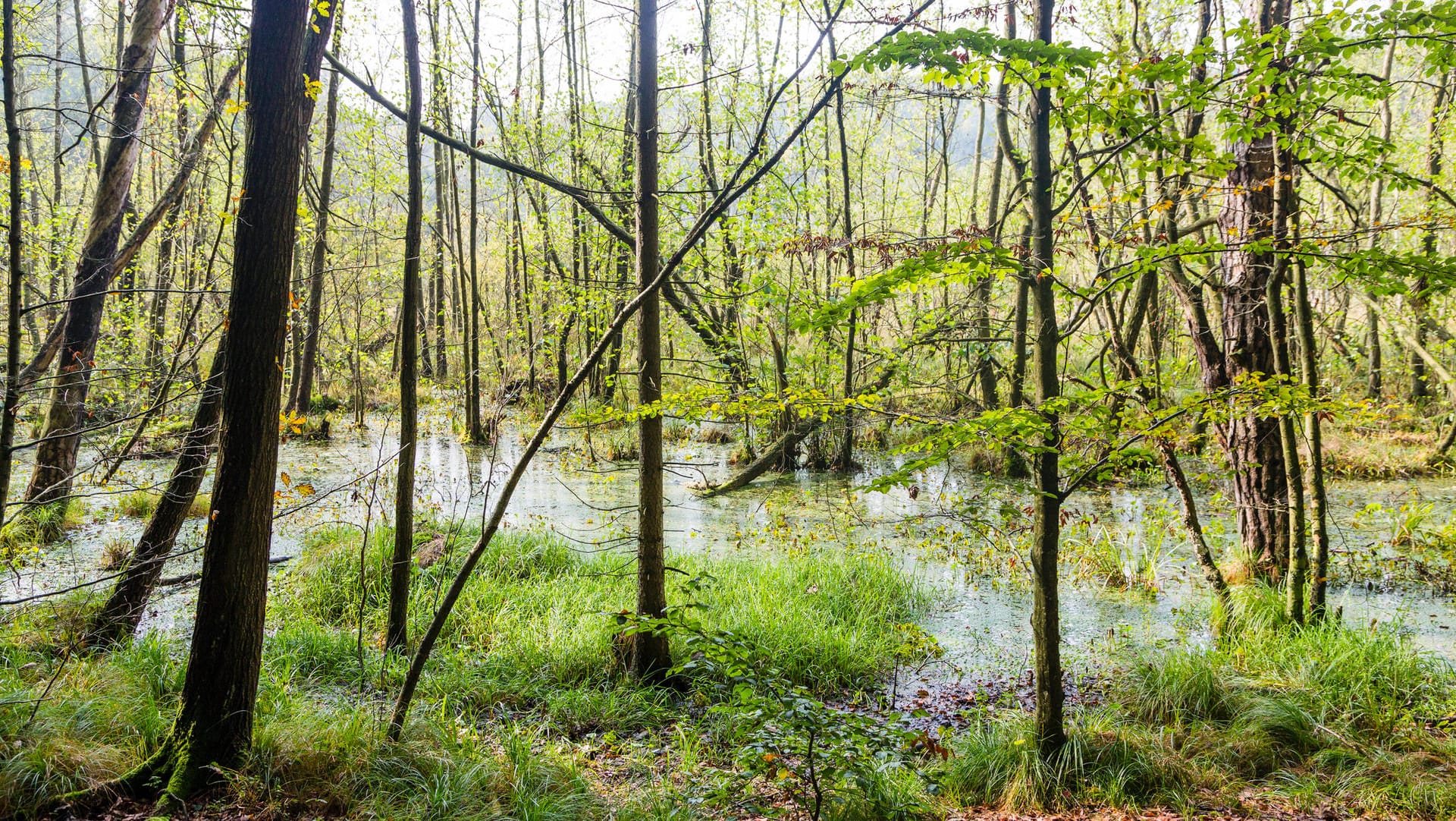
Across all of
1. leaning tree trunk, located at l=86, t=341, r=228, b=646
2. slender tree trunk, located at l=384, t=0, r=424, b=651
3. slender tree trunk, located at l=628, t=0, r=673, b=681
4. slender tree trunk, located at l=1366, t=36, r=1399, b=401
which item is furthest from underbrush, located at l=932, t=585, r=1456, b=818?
slender tree trunk, located at l=1366, t=36, r=1399, b=401

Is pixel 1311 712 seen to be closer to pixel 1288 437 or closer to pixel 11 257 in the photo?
pixel 1288 437

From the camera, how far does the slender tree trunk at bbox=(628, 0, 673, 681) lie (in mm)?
4293

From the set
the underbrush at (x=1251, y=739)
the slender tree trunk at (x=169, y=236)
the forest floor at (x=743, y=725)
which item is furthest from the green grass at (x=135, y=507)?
the underbrush at (x=1251, y=739)

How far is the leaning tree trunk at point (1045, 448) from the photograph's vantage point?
10.6 feet

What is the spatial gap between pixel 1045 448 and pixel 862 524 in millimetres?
5268

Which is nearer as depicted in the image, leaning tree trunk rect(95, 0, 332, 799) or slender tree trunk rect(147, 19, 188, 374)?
leaning tree trunk rect(95, 0, 332, 799)

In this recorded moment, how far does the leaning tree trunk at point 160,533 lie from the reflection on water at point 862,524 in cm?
37

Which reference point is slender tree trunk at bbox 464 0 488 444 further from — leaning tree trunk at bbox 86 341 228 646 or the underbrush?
the underbrush

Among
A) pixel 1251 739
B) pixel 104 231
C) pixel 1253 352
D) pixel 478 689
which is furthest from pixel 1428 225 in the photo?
pixel 104 231

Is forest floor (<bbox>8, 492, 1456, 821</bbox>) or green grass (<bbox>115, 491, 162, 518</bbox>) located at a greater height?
green grass (<bbox>115, 491, 162, 518</bbox>)

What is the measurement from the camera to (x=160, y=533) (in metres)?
4.48

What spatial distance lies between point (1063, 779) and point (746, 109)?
29.5 feet

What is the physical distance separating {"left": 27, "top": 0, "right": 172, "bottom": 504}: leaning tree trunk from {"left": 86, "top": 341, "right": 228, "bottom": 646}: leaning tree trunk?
3.68 ft

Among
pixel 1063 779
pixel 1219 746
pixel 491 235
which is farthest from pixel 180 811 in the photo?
pixel 491 235
